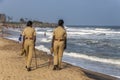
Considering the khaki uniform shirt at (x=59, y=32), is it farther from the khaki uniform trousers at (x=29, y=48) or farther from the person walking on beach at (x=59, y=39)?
the khaki uniform trousers at (x=29, y=48)

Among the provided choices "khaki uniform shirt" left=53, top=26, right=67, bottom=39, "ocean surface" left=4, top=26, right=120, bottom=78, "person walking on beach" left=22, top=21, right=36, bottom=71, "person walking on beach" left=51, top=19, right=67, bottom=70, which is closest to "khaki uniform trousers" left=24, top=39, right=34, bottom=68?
"person walking on beach" left=22, top=21, right=36, bottom=71

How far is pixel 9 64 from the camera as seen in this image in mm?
14766

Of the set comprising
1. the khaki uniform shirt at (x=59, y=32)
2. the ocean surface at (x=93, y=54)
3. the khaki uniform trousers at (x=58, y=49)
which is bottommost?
the ocean surface at (x=93, y=54)

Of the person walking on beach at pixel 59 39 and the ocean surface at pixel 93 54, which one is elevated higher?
the person walking on beach at pixel 59 39

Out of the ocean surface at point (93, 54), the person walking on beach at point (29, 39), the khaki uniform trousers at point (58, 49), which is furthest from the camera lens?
the ocean surface at point (93, 54)

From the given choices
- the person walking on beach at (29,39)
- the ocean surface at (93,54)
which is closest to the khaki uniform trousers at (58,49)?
the person walking on beach at (29,39)

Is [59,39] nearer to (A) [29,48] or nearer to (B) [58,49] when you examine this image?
(B) [58,49]

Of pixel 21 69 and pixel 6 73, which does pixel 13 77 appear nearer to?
pixel 6 73

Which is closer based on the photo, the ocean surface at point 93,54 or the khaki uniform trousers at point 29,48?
the khaki uniform trousers at point 29,48

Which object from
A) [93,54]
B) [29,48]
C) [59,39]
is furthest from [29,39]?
[93,54]

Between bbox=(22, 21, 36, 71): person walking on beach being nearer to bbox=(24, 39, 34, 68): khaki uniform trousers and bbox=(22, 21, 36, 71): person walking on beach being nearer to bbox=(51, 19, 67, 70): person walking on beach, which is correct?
bbox=(24, 39, 34, 68): khaki uniform trousers

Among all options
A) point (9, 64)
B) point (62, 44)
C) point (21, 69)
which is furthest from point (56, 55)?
point (9, 64)

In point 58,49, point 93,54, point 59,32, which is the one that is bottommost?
point 93,54

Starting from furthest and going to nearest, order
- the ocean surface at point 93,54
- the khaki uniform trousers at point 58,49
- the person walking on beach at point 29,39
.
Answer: the ocean surface at point 93,54, the khaki uniform trousers at point 58,49, the person walking on beach at point 29,39
